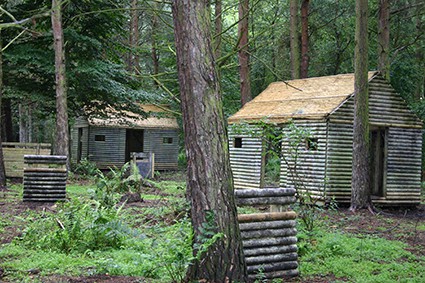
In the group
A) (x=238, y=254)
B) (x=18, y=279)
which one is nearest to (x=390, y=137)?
(x=238, y=254)

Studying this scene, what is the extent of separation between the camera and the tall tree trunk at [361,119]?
49.5 feet

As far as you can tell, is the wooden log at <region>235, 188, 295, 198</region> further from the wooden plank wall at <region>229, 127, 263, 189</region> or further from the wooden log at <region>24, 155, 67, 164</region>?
the wooden plank wall at <region>229, 127, 263, 189</region>

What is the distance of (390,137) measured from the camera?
685 inches

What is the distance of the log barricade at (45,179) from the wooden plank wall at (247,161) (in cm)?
755

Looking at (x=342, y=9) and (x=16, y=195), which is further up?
(x=342, y=9)

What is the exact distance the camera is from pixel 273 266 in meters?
6.74

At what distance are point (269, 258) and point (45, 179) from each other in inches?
333

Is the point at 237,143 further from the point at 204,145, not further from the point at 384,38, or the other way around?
the point at 204,145

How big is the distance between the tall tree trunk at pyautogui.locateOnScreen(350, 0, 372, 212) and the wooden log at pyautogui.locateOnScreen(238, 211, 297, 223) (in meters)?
8.84

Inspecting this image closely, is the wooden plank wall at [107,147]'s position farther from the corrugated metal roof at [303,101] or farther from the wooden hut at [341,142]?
the wooden hut at [341,142]

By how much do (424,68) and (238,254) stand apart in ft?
88.8

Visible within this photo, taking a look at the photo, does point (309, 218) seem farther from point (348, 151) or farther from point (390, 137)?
point (390, 137)

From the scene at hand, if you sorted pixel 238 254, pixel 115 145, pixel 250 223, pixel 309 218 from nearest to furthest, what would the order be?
pixel 238 254, pixel 250 223, pixel 309 218, pixel 115 145

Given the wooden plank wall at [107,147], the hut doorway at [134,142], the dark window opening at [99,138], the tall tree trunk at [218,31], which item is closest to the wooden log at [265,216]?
the tall tree trunk at [218,31]
